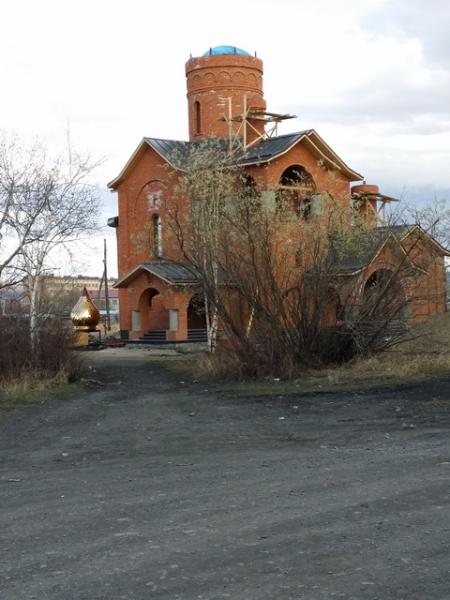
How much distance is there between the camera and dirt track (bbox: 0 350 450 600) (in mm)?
5027

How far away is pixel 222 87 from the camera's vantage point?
127ft

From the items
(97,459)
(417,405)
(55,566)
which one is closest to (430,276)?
(417,405)

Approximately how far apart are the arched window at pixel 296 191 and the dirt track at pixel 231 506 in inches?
395

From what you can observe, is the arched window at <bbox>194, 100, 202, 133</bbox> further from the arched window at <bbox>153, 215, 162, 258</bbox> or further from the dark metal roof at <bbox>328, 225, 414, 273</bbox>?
the dark metal roof at <bbox>328, 225, 414, 273</bbox>

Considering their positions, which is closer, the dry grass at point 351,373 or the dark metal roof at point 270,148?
the dry grass at point 351,373

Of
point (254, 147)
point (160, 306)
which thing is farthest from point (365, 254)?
point (160, 306)

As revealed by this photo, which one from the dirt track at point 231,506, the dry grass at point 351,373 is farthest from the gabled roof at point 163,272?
the dirt track at point 231,506

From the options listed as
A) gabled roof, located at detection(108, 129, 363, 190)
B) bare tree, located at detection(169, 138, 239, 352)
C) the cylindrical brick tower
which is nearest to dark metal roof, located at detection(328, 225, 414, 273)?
bare tree, located at detection(169, 138, 239, 352)

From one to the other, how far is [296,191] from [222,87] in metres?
11.4

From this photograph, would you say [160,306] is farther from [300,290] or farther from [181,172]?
[300,290]

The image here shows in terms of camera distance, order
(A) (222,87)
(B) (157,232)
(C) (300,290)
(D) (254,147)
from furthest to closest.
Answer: (A) (222,87), (B) (157,232), (D) (254,147), (C) (300,290)

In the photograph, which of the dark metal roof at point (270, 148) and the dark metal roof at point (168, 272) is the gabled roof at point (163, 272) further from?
the dark metal roof at point (270, 148)

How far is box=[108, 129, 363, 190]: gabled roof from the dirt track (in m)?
20.7

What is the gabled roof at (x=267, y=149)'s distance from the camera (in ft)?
106
